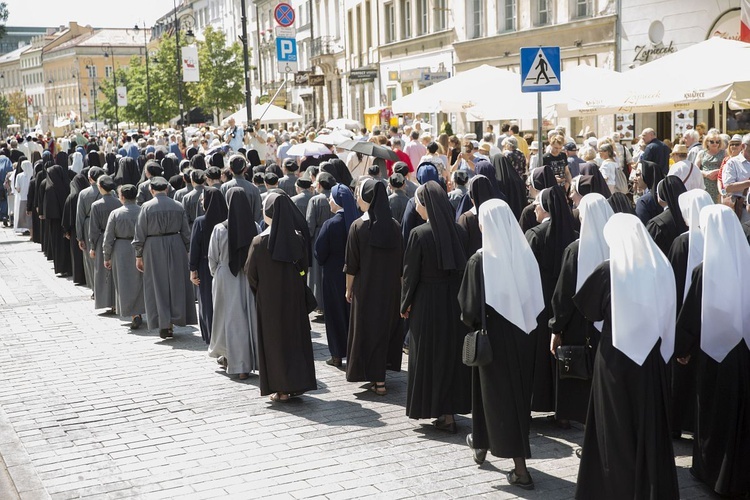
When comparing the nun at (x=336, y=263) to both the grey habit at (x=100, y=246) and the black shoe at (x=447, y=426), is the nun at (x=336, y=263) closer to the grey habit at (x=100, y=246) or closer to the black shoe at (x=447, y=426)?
the black shoe at (x=447, y=426)

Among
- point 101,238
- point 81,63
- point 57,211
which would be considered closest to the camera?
point 101,238

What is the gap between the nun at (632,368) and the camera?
562 centimetres

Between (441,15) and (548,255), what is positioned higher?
(441,15)

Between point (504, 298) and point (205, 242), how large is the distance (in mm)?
4802

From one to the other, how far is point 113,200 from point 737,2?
17.4 m

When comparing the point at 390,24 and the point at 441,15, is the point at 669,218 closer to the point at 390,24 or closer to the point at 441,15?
the point at 441,15

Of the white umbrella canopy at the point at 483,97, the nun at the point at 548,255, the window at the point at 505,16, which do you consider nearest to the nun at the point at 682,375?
the nun at the point at 548,255

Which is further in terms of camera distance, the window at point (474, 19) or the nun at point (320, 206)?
the window at point (474, 19)

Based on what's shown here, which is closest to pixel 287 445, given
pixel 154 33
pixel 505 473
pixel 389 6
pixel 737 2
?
pixel 505 473

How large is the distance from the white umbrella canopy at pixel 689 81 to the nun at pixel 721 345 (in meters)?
7.68

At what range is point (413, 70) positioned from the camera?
4344 centimetres

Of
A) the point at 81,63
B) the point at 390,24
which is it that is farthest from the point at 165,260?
the point at 81,63

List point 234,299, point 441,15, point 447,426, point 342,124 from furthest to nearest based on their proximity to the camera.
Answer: point 441,15 → point 342,124 → point 234,299 → point 447,426

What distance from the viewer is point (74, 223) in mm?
15367
